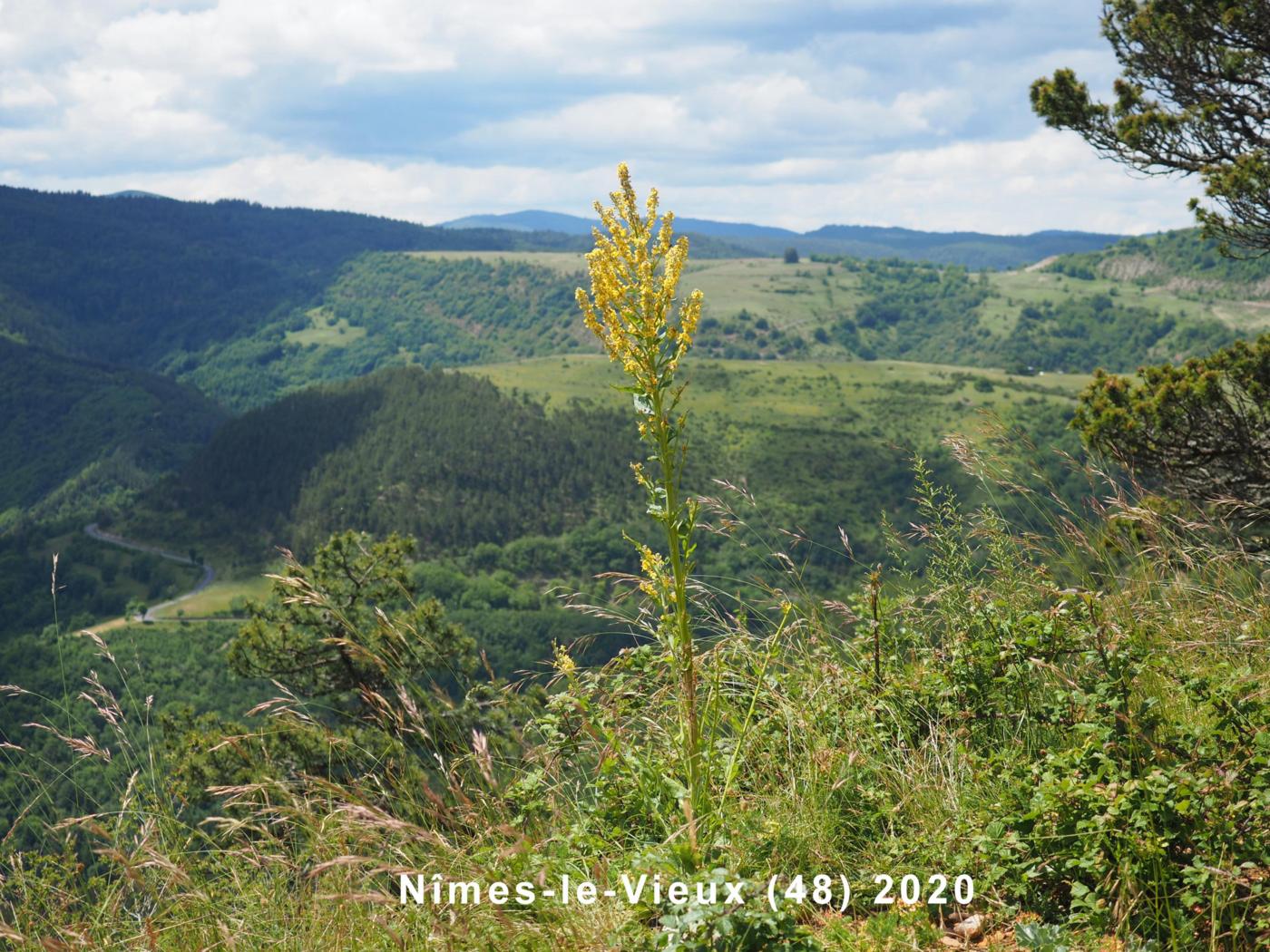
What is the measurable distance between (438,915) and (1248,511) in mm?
5491

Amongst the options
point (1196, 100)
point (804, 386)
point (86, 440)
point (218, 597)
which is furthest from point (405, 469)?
point (1196, 100)

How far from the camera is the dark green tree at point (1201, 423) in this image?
31.0ft

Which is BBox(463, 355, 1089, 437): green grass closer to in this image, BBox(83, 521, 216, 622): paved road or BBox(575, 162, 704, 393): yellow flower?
BBox(83, 521, 216, 622): paved road

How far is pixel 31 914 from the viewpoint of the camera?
284cm

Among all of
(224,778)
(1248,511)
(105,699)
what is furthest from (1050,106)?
(224,778)

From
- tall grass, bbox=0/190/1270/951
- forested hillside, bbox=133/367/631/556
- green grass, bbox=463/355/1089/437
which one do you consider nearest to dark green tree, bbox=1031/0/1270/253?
tall grass, bbox=0/190/1270/951

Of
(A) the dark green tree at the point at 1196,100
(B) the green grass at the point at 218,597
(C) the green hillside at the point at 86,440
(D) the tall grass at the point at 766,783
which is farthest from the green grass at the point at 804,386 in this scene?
(D) the tall grass at the point at 766,783

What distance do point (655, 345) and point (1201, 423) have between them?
9340 mm

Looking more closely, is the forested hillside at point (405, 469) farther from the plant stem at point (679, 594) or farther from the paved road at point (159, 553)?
the plant stem at point (679, 594)

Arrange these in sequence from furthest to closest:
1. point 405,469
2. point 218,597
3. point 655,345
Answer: point 405,469, point 218,597, point 655,345

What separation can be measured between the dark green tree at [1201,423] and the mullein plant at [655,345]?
26.6ft

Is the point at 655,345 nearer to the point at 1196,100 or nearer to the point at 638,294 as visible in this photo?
the point at 638,294

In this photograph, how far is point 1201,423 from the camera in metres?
9.80

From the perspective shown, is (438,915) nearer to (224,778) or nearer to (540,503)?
(224,778)
